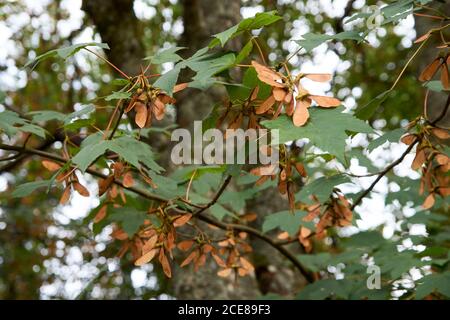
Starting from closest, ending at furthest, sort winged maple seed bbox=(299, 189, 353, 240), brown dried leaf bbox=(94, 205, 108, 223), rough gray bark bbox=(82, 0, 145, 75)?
winged maple seed bbox=(299, 189, 353, 240)
brown dried leaf bbox=(94, 205, 108, 223)
rough gray bark bbox=(82, 0, 145, 75)

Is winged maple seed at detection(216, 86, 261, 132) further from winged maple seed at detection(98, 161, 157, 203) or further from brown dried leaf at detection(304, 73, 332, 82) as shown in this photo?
winged maple seed at detection(98, 161, 157, 203)

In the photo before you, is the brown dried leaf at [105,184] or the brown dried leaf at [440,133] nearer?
the brown dried leaf at [440,133]

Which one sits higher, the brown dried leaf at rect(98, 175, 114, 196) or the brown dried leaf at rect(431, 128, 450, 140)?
the brown dried leaf at rect(431, 128, 450, 140)

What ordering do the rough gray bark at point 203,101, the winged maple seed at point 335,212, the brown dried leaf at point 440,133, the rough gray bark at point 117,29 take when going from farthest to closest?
the rough gray bark at point 117,29, the rough gray bark at point 203,101, the winged maple seed at point 335,212, the brown dried leaf at point 440,133

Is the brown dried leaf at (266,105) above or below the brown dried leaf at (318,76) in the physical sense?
below

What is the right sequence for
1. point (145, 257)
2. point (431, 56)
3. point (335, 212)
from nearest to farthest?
point (145, 257) < point (335, 212) < point (431, 56)

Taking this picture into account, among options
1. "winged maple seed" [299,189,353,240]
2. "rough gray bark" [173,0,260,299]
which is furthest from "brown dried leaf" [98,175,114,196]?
"rough gray bark" [173,0,260,299]

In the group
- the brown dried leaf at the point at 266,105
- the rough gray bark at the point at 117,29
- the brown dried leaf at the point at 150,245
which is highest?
the rough gray bark at the point at 117,29

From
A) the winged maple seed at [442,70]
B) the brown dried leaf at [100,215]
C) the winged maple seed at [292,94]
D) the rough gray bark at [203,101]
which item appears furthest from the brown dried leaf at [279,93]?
the rough gray bark at [203,101]

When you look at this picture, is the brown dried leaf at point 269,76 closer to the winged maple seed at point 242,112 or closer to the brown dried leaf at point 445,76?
the winged maple seed at point 242,112

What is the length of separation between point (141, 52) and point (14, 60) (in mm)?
2815

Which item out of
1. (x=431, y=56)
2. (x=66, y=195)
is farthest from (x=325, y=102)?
(x=431, y=56)

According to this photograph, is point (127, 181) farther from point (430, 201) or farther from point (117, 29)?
point (117, 29)
